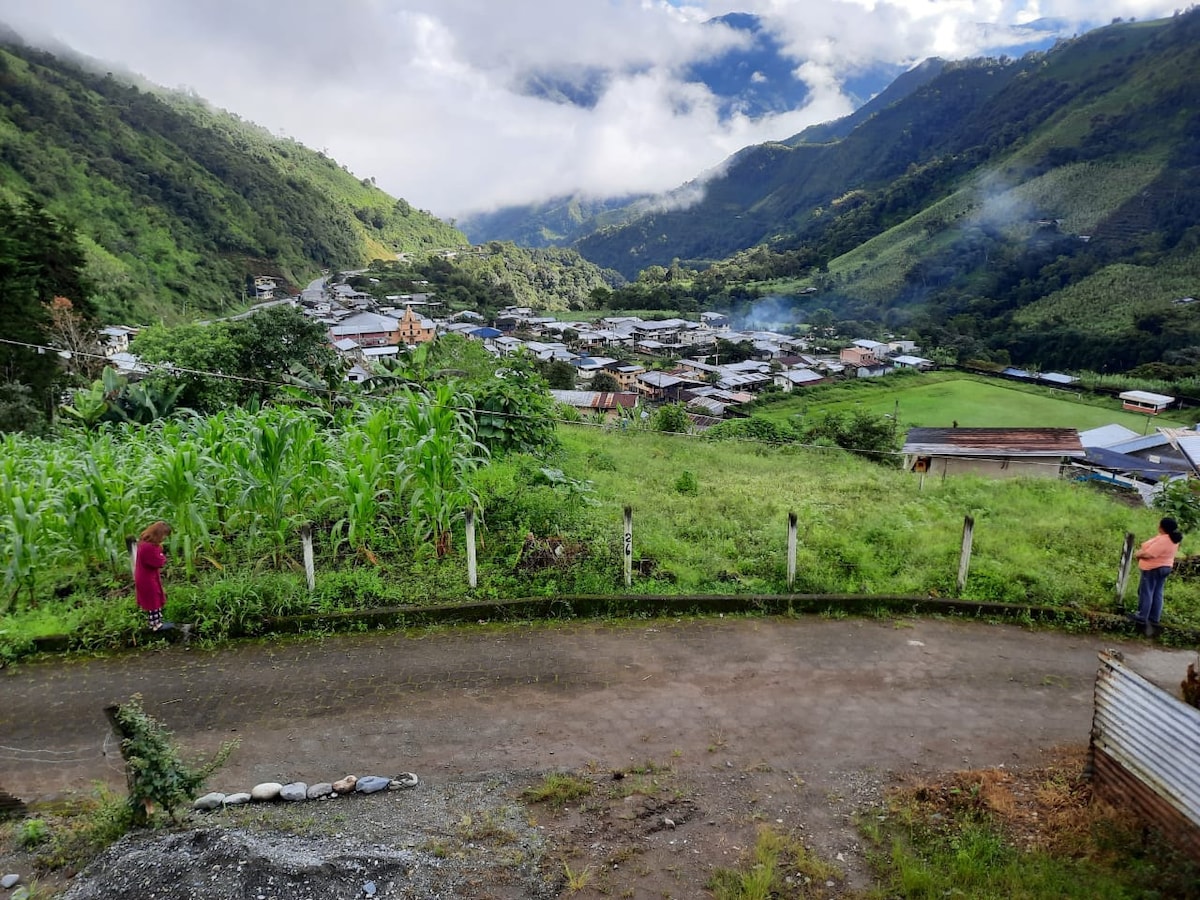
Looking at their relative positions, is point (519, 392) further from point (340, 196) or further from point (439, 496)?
point (340, 196)

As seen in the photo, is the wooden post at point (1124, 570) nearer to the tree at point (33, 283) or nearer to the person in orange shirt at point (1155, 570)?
the person in orange shirt at point (1155, 570)

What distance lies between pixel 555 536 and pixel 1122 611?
5.63 meters

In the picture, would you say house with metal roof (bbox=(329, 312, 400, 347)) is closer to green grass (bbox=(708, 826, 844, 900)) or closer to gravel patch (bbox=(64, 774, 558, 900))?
gravel patch (bbox=(64, 774, 558, 900))

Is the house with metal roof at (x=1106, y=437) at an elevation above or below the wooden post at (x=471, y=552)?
below

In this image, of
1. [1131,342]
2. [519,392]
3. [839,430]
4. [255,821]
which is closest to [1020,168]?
[1131,342]

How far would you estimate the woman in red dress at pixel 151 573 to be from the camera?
5.66m

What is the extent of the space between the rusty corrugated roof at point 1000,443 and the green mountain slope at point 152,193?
47.0 meters

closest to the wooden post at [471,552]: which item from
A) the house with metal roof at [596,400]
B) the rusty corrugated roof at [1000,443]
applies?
the rusty corrugated roof at [1000,443]

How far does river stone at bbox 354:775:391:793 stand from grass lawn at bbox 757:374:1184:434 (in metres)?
37.1

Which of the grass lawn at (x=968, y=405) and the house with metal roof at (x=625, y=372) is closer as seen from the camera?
the grass lawn at (x=968, y=405)

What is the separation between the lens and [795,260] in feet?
363

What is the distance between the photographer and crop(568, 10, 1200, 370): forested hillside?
66.1 m

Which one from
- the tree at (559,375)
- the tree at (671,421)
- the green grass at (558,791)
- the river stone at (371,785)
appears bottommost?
the green grass at (558,791)

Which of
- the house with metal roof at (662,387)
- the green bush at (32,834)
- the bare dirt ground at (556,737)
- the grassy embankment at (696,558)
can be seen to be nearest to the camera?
the bare dirt ground at (556,737)
